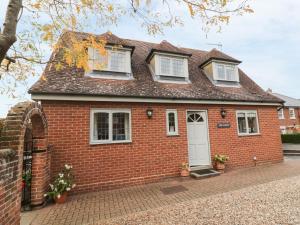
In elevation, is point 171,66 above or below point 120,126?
above

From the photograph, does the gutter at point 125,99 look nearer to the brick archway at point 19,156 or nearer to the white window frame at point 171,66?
the brick archway at point 19,156

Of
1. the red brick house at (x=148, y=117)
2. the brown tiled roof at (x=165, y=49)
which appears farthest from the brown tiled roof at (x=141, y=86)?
the brown tiled roof at (x=165, y=49)

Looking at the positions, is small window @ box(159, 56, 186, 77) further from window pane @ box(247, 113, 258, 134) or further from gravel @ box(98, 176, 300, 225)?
gravel @ box(98, 176, 300, 225)

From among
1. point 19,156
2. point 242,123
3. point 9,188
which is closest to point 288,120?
point 242,123

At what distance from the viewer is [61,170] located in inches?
245

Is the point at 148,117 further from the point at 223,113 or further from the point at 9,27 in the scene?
the point at 9,27

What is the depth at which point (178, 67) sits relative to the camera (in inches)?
383

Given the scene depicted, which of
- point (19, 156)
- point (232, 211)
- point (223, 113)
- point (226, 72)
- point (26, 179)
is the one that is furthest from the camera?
point (226, 72)

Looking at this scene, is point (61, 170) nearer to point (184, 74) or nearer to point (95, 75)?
point (95, 75)

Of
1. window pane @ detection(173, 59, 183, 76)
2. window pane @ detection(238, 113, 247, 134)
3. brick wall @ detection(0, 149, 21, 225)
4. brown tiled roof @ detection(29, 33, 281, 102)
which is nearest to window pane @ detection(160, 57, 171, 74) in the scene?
window pane @ detection(173, 59, 183, 76)

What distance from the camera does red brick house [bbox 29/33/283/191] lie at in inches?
257

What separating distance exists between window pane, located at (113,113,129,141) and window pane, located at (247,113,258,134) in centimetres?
697

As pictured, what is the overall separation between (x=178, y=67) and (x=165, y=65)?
81 cm

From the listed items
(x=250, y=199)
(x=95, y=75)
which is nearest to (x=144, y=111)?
(x=95, y=75)
